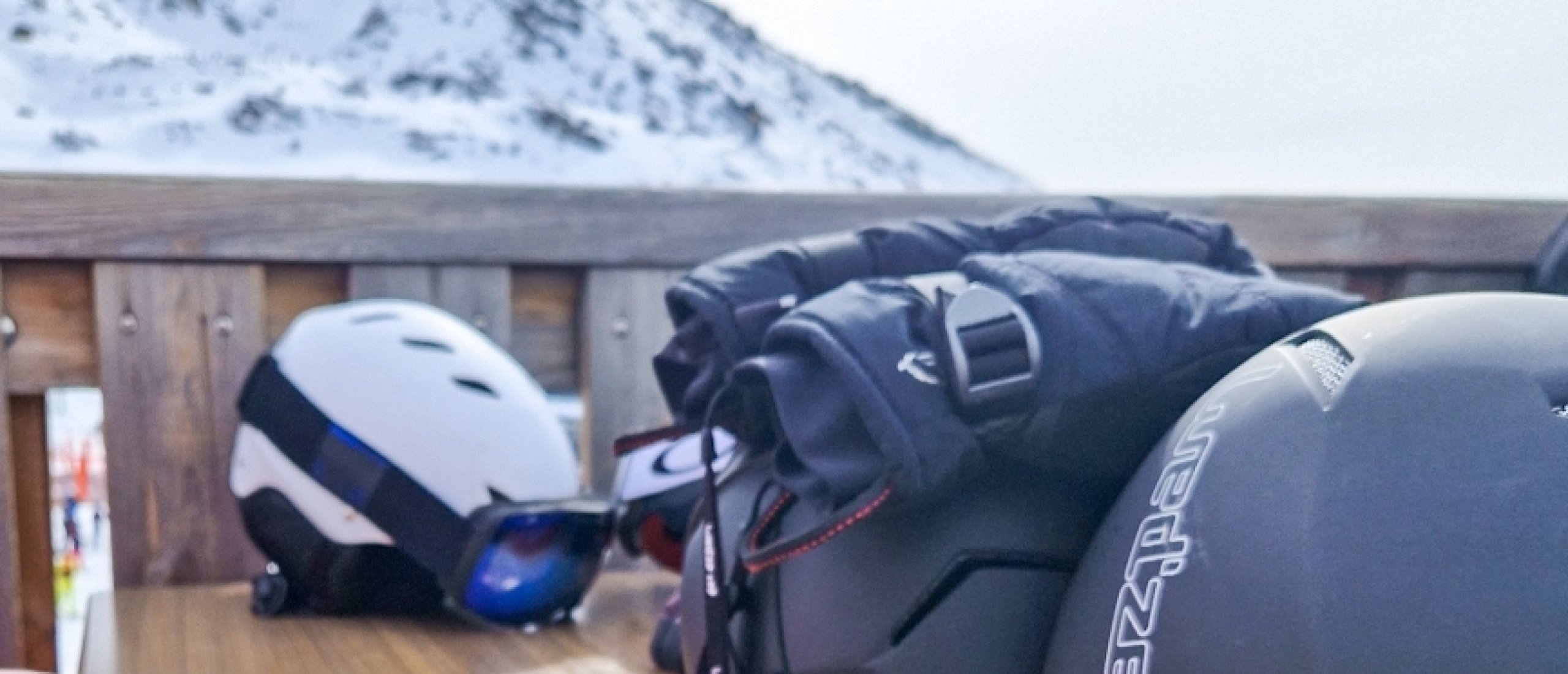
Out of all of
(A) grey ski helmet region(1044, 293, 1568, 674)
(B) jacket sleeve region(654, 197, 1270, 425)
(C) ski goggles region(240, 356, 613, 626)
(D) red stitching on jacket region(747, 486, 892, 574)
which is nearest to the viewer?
(A) grey ski helmet region(1044, 293, 1568, 674)

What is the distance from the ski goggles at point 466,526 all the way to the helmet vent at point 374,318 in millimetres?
98

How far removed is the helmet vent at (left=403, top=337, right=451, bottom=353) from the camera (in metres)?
1.32

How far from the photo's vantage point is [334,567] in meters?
1.24

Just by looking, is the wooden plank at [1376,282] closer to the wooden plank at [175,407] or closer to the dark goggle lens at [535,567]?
the dark goggle lens at [535,567]

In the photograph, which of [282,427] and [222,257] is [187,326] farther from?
[282,427]

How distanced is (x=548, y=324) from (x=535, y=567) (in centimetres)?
48

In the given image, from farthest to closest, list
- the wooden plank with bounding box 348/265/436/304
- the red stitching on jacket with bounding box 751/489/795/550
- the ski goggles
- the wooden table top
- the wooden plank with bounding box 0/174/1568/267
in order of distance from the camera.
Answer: the wooden plank with bounding box 348/265/436/304, the wooden plank with bounding box 0/174/1568/267, the ski goggles, the wooden table top, the red stitching on jacket with bounding box 751/489/795/550

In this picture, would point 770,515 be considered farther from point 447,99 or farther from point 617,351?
point 447,99

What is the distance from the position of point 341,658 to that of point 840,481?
617 millimetres

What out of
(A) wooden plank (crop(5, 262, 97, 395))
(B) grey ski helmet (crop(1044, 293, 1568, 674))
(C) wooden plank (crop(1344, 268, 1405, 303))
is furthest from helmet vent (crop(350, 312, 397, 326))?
(C) wooden plank (crop(1344, 268, 1405, 303))

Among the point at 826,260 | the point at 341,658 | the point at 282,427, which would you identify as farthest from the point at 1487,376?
the point at 282,427

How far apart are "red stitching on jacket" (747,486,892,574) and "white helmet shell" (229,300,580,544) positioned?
523 millimetres

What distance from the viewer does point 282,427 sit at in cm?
128

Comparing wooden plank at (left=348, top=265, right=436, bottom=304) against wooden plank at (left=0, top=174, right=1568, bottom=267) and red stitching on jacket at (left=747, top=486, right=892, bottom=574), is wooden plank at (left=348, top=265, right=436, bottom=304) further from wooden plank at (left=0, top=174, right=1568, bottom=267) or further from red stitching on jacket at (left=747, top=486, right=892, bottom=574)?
red stitching on jacket at (left=747, top=486, right=892, bottom=574)
